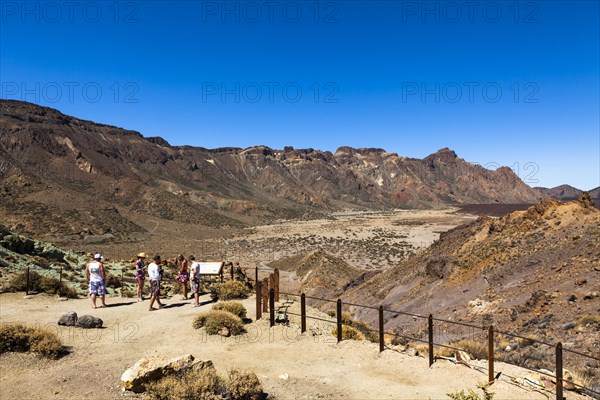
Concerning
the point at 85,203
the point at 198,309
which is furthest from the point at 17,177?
the point at 198,309

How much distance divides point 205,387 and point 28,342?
4.91m

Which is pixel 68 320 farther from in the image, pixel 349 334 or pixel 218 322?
pixel 349 334

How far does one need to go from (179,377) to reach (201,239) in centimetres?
Result: 6557

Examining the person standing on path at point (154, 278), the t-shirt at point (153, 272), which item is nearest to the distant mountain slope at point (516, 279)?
the person standing on path at point (154, 278)

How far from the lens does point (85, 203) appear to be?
7206 cm

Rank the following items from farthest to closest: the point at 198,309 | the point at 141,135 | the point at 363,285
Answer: the point at 141,135, the point at 363,285, the point at 198,309

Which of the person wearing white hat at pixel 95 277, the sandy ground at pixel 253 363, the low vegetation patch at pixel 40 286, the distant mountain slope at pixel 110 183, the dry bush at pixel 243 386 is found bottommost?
the sandy ground at pixel 253 363

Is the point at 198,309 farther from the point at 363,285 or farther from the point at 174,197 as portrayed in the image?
the point at 174,197

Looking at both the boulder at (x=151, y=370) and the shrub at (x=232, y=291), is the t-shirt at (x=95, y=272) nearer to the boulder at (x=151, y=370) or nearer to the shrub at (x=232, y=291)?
the shrub at (x=232, y=291)

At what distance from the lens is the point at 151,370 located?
735cm

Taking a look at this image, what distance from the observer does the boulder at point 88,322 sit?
36.4 feet

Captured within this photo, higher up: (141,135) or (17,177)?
(141,135)

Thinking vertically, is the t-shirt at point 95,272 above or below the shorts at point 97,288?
above

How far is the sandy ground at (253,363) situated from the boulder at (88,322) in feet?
0.67
